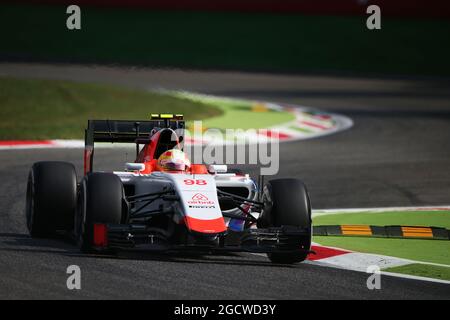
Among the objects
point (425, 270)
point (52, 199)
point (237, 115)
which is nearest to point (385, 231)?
point (425, 270)

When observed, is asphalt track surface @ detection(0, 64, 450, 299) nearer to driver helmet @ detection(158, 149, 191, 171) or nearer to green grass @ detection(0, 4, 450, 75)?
driver helmet @ detection(158, 149, 191, 171)

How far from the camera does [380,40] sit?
39.4 meters

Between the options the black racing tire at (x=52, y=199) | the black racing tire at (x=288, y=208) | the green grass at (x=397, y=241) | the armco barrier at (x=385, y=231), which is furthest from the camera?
the armco barrier at (x=385, y=231)

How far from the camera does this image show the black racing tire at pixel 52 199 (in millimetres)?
11734

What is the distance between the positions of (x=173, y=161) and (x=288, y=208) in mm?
1372

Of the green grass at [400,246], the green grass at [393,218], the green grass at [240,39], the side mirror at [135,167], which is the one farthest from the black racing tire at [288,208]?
the green grass at [240,39]

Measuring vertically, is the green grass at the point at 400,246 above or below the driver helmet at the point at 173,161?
below

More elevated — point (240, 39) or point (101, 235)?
point (240, 39)

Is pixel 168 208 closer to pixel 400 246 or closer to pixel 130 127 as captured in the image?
pixel 130 127

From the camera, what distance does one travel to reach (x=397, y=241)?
12742 mm

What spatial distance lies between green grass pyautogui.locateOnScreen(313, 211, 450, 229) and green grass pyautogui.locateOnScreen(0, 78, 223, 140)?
7.77m

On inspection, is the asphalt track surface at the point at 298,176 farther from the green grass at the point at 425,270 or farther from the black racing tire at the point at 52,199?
the green grass at the point at 425,270

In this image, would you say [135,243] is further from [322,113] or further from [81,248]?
[322,113]

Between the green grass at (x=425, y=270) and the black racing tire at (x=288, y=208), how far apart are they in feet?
3.01
